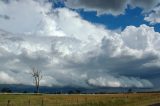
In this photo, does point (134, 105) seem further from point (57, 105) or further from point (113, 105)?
point (57, 105)

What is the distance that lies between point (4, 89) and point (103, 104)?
108 meters

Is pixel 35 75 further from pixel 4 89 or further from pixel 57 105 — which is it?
pixel 57 105

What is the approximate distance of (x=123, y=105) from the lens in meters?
67.5

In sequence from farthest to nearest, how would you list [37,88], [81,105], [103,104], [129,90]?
1. [129,90]
2. [37,88]
3. [103,104]
4. [81,105]

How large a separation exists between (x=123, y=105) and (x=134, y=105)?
1939mm

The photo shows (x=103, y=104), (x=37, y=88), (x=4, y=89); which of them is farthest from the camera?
(x=4, y=89)

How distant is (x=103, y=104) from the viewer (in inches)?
2625

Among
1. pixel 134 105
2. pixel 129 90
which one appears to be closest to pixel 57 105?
pixel 134 105

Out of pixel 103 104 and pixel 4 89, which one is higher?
pixel 4 89

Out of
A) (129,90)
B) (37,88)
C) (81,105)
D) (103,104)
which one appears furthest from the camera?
(129,90)

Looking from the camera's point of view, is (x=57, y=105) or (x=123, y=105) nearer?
(x=57, y=105)

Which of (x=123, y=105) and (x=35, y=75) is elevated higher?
(x=35, y=75)

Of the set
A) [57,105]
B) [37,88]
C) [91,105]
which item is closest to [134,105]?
[91,105]

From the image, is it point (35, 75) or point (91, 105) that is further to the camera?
point (35, 75)
